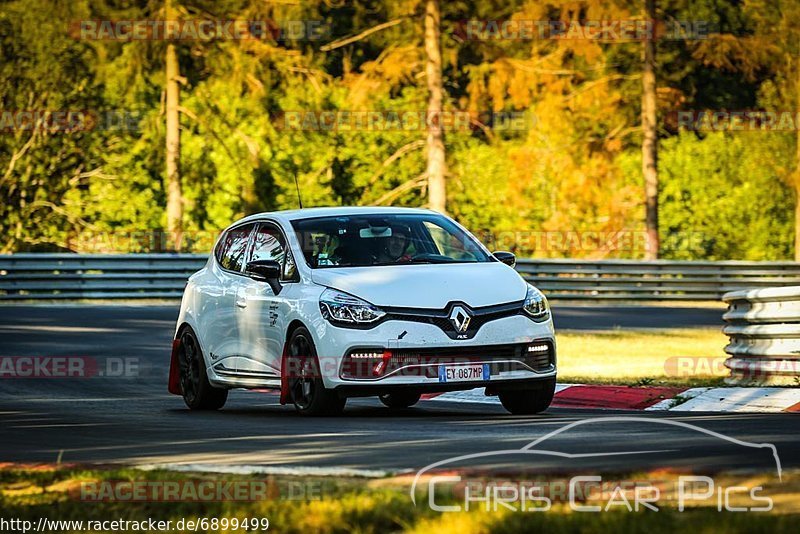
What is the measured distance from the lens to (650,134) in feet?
148

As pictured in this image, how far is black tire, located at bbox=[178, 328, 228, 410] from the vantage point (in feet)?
48.2

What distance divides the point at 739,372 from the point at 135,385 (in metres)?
6.10

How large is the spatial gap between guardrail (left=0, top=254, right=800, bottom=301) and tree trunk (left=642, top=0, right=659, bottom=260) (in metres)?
6.05

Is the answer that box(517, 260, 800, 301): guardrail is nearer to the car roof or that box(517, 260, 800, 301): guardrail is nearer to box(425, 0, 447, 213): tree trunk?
box(425, 0, 447, 213): tree trunk

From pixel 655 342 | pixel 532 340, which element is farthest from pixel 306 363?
pixel 655 342

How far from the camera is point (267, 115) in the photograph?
2104 inches

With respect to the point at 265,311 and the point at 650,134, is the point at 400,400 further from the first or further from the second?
the point at 650,134

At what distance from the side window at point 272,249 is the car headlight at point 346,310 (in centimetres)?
77

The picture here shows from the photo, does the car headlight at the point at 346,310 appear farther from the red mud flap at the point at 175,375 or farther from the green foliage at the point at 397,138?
the green foliage at the point at 397,138

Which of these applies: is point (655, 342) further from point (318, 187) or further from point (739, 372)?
point (318, 187)

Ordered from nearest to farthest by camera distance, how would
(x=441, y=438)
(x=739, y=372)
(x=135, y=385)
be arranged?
1. (x=441, y=438)
2. (x=739, y=372)
3. (x=135, y=385)

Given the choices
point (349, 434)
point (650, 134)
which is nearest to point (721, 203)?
point (650, 134)

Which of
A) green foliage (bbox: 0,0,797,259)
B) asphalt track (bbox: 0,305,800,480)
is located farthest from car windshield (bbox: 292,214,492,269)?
green foliage (bbox: 0,0,797,259)

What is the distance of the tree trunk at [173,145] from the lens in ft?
166
